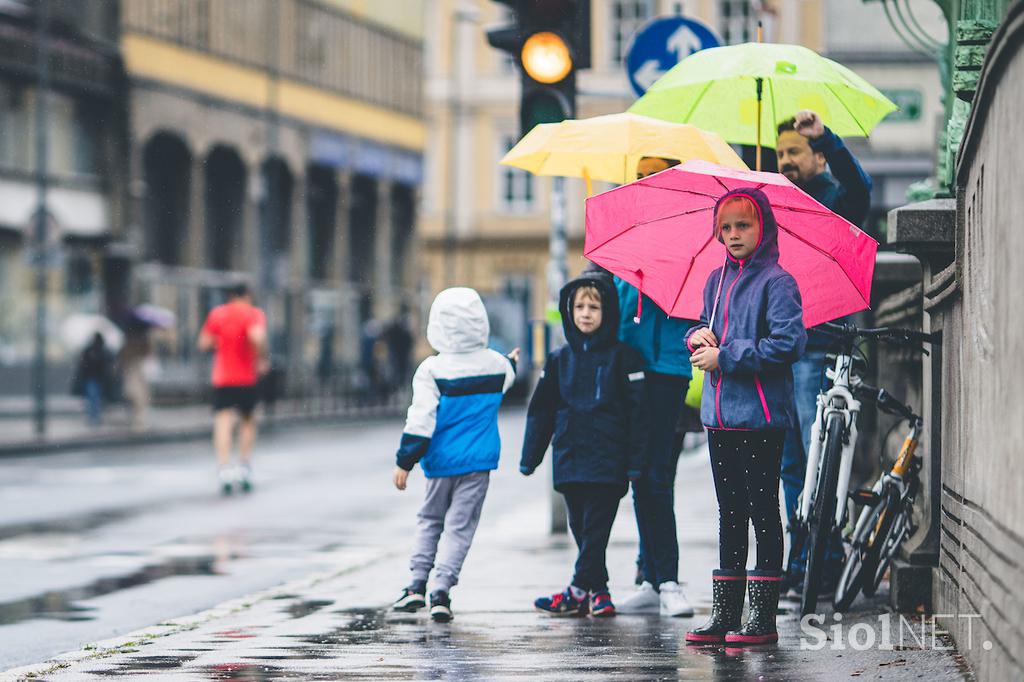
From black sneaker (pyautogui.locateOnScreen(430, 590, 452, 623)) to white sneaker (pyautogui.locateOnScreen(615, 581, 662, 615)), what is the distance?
747 millimetres

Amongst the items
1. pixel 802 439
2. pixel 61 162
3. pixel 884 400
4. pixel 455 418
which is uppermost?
pixel 61 162

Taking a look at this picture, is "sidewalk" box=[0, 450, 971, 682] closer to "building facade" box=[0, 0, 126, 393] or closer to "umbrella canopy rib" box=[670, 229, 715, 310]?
"umbrella canopy rib" box=[670, 229, 715, 310]

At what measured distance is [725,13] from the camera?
58.8 m

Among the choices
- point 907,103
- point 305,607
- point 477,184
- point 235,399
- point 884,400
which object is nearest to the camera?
point 884,400

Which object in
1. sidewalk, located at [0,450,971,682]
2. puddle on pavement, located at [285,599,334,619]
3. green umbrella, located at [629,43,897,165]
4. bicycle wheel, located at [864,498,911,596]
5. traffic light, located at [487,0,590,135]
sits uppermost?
traffic light, located at [487,0,590,135]

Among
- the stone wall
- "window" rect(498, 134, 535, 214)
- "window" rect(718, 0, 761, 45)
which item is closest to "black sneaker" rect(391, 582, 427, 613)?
the stone wall

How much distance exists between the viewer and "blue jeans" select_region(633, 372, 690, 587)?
8500 millimetres

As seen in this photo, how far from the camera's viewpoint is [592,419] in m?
8.41

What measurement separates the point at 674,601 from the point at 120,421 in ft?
88.6

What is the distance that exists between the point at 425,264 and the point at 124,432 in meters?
36.0

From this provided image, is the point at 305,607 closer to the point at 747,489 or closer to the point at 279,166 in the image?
the point at 747,489

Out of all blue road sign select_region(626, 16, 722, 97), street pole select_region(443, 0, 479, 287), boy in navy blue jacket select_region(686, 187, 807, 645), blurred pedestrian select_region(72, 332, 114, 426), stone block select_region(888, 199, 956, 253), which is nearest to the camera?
boy in navy blue jacket select_region(686, 187, 807, 645)

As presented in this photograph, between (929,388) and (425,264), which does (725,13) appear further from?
(929,388)

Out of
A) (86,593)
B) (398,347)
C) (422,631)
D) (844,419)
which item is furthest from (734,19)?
(422,631)
